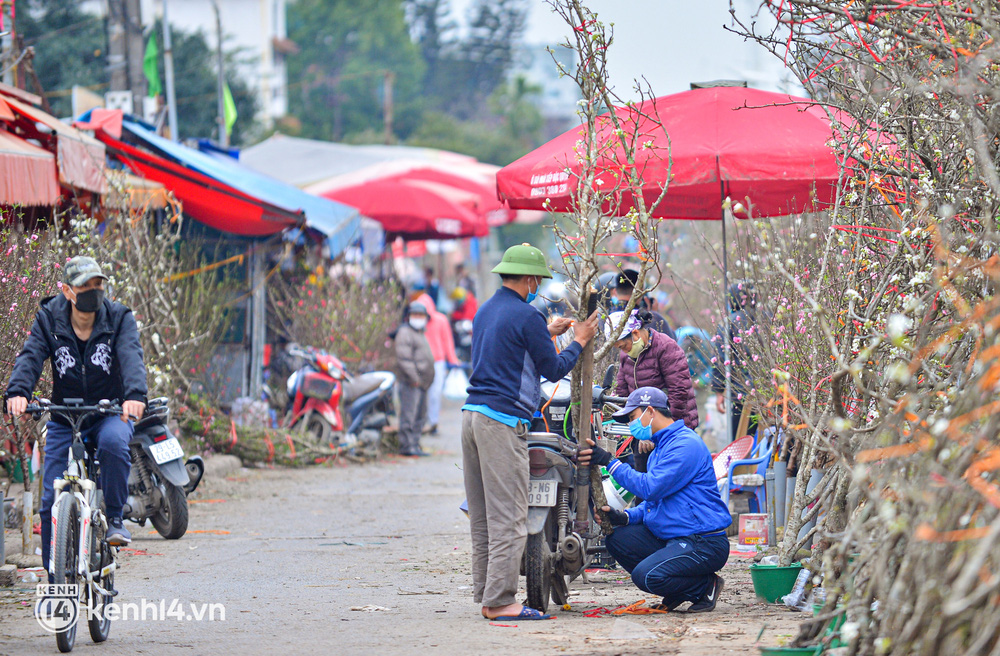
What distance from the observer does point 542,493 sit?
20.3 ft

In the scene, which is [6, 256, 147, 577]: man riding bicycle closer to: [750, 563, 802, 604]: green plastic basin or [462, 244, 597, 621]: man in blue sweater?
[462, 244, 597, 621]: man in blue sweater

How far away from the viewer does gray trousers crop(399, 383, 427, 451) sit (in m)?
14.3

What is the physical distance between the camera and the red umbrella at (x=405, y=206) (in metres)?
17.9

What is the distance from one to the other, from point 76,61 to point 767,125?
24.6m

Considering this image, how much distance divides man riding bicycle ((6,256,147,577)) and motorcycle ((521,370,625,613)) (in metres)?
2.12

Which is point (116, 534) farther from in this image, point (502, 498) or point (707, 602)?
point (707, 602)

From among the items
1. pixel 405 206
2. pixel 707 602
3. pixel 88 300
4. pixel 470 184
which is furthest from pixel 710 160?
pixel 470 184

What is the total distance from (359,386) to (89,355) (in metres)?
7.76

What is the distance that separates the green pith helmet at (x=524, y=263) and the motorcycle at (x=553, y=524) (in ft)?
2.96

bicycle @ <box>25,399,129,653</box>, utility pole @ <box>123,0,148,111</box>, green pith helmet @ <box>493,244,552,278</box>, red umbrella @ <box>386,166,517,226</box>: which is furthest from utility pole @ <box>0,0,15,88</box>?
green pith helmet @ <box>493,244,552,278</box>

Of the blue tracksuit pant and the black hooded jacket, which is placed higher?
the black hooded jacket

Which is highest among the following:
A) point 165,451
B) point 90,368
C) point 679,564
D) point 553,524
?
point 90,368

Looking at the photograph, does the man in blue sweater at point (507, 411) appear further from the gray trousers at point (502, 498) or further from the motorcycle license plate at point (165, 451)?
the motorcycle license plate at point (165, 451)

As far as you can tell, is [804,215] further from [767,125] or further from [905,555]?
[905,555]
